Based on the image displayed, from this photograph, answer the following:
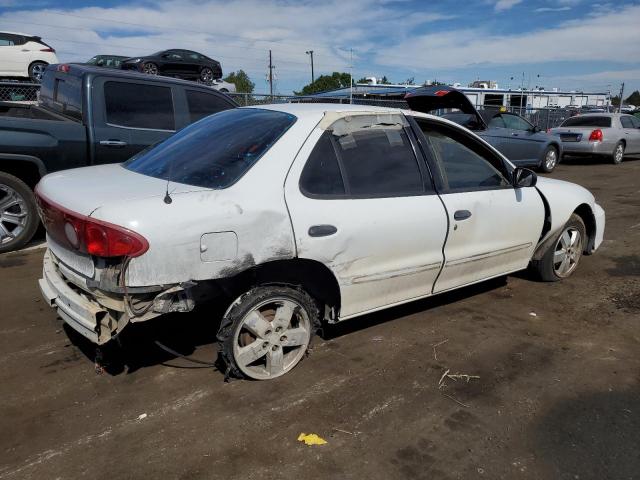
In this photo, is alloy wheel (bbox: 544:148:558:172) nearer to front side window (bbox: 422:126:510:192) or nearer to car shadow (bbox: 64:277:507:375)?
front side window (bbox: 422:126:510:192)

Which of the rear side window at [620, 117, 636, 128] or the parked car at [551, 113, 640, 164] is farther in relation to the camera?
the rear side window at [620, 117, 636, 128]

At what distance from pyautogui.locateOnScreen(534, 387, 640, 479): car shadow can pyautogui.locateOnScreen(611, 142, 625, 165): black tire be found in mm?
14778

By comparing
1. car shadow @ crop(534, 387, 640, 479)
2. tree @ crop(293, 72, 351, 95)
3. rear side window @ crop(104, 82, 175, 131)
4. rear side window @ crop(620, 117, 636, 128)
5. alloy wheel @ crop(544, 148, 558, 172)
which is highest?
tree @ crop(293, 72, 351, 95)

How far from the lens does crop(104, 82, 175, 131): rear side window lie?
6.07 metres

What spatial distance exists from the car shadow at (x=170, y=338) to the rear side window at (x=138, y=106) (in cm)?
295

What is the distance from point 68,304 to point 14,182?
119 inches

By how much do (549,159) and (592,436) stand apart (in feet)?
41.3

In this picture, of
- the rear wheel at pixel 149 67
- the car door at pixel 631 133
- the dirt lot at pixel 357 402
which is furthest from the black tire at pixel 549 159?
the rear wheel at pixel 149 67

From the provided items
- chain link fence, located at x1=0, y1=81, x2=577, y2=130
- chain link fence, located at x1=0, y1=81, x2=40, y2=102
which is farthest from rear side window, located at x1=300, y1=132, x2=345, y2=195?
chain link fence, located at x1=0, y1=81, x2=40, y2=102

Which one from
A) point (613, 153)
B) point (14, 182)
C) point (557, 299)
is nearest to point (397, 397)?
point (557, 299)

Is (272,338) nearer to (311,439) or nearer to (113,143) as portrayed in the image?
(311,439)

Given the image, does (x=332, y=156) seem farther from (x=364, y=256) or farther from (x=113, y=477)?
(x=113, y=477)

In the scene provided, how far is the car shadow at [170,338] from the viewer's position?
11.5ft

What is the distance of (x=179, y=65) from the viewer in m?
17.6
